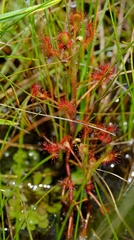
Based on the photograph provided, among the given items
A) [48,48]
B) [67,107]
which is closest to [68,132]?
[67,107]

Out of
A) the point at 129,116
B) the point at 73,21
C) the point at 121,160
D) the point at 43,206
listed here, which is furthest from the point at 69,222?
the point at 73,21

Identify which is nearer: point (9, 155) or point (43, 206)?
point (43, 206)

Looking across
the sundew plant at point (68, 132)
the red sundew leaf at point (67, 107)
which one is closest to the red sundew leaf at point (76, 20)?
the sundew plant at point (68, 132)

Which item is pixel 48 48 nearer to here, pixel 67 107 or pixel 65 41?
pixel 65 41

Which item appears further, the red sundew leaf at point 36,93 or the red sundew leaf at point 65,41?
the red sundew leaf at point 36,93

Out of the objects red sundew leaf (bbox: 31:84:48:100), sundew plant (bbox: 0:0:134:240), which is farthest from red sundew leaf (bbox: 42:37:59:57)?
red sundew leaf (bbox: 31:84:48:100)

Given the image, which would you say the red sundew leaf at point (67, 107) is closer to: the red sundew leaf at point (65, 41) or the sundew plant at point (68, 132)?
the sundew plant at point (68, 132)

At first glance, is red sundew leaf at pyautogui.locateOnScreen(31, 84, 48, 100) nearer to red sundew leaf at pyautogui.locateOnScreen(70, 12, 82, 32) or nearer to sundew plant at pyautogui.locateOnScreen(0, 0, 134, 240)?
sundew plant at pyautogui.locateOnScreen(0, 0, 134, 240)

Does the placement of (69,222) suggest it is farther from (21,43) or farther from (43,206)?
(21,43)
